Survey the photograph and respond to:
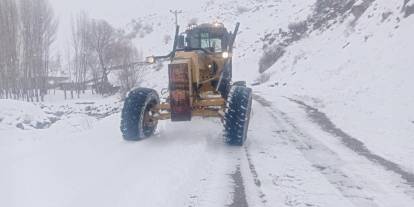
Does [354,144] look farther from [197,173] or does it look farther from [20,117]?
[20,117]

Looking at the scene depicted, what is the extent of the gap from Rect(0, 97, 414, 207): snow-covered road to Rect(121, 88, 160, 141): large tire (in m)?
0.24


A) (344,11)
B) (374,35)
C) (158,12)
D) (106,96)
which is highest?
(158,12)

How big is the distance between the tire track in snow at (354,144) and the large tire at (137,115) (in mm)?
3836

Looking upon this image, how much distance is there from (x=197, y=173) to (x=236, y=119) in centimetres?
208

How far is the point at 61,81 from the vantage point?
5547cm

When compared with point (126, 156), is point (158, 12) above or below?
above

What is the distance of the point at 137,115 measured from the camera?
9156 mm

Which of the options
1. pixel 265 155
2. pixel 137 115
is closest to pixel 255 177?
pixel 265 155

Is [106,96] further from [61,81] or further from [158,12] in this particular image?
[158,12]

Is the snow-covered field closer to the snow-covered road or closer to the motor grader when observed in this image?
the snow-covered road

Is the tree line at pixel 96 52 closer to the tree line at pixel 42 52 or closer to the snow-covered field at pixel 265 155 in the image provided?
the tree line at pixel 42 52

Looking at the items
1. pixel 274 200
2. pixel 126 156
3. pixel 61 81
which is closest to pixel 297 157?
pixel 274 200

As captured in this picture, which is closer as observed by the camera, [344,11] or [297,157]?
[297,157]

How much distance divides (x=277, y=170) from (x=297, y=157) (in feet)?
3.09
